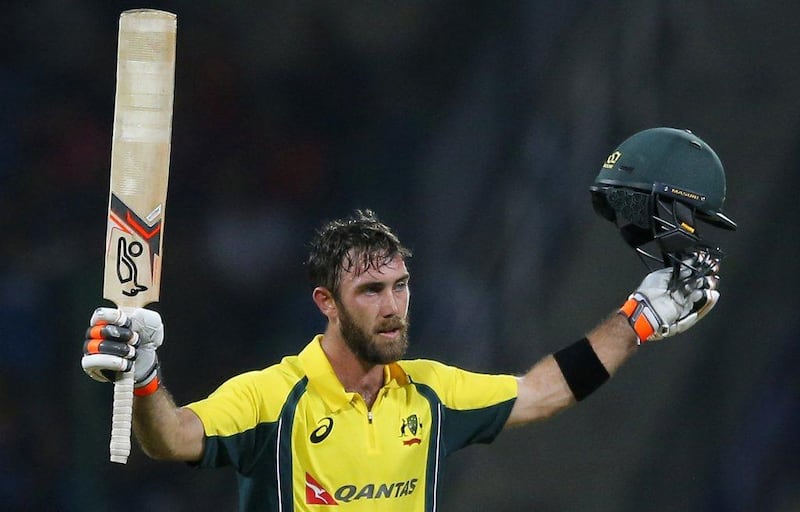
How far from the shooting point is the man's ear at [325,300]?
318 cm

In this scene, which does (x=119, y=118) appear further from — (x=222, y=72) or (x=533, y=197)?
(x=533, y=197)

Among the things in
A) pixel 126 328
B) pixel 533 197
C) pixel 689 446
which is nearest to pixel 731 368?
pixel 689 446

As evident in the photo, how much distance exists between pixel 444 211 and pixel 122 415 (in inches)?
80.0

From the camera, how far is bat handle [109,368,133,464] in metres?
2.61

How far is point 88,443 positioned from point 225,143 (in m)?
1.05

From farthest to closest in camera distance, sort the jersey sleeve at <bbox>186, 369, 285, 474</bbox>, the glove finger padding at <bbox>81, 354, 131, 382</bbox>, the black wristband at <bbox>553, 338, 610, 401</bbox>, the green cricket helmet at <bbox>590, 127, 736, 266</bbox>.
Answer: the black wristband at <bbox>553, 338, 610, 401</bbox>, the green cricket helmet at <bbox>590, 127, 736, 266</bbox>, the jersey sleeve at <bbox>186, 369, 285, 474</bbox>, the glove finger padding at <bbox>81, 354, 131, 382</bbox>

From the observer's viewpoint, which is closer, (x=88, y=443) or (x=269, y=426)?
(x=269, y=426)

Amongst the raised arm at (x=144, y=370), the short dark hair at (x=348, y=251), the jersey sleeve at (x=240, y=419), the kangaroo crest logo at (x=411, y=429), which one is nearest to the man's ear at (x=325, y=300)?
the short dark hair at (x=348, y=251)

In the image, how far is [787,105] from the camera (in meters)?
4.59

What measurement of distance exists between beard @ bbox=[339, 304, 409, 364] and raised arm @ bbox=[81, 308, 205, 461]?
42 centimetres

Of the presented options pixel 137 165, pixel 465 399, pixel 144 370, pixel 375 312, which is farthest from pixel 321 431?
pixel 137 165

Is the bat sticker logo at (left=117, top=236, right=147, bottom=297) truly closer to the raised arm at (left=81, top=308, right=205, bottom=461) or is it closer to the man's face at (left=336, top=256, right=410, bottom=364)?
the raised arm at (left=81, top=308, right=205, bottom=461)

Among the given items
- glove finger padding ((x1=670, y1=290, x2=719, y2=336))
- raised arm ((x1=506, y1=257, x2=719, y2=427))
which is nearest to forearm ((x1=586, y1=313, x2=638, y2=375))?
raised arm ((x1=506, y1=257, x2=719, y2=427))

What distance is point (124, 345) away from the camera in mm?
2586
